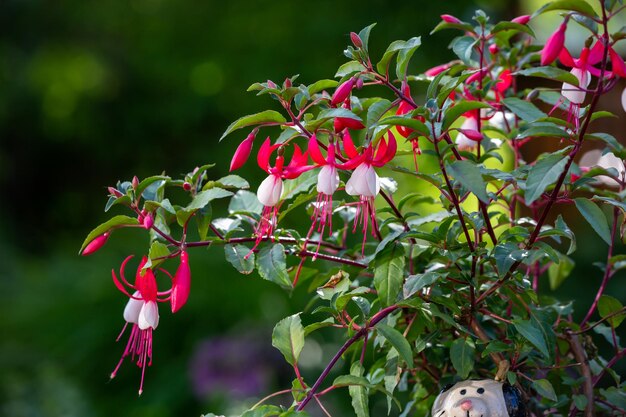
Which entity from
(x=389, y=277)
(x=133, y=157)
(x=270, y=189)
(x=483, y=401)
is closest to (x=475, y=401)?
(x=483, y=401)

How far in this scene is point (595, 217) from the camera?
566mm

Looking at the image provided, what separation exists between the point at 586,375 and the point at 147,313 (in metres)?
0.35

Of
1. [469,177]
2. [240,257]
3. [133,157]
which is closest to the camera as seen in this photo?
[469,177]

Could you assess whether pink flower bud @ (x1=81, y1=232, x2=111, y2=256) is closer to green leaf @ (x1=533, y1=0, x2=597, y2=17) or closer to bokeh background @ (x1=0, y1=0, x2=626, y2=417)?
green leaf @ (x1=533, y1=0, x2=597, y2=17)

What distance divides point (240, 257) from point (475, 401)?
0.20 metres

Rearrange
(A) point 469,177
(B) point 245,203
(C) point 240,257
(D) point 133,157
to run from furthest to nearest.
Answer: (D) point 133,157 < (B) point 245,203 < (C) point 240,257 < (A) point 469,177

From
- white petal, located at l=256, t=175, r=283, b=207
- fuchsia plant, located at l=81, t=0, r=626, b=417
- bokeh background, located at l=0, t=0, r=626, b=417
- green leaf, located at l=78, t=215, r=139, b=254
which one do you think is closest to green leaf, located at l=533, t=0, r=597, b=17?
fuchsia plant, located at l=81, t=0, r=626, b=417

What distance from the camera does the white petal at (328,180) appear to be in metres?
0.54

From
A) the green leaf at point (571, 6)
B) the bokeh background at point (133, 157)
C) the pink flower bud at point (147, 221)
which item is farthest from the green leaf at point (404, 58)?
the bokeh background at point (133, 157)

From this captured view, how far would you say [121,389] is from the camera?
186cm

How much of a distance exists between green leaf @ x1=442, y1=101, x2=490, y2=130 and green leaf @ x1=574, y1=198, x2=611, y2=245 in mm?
121

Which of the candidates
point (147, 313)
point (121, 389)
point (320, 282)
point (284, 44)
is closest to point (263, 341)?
point (121, 389)

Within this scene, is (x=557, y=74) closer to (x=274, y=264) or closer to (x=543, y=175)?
(x=543, y=175)

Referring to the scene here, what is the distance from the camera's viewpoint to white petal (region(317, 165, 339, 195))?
0.54 meters
